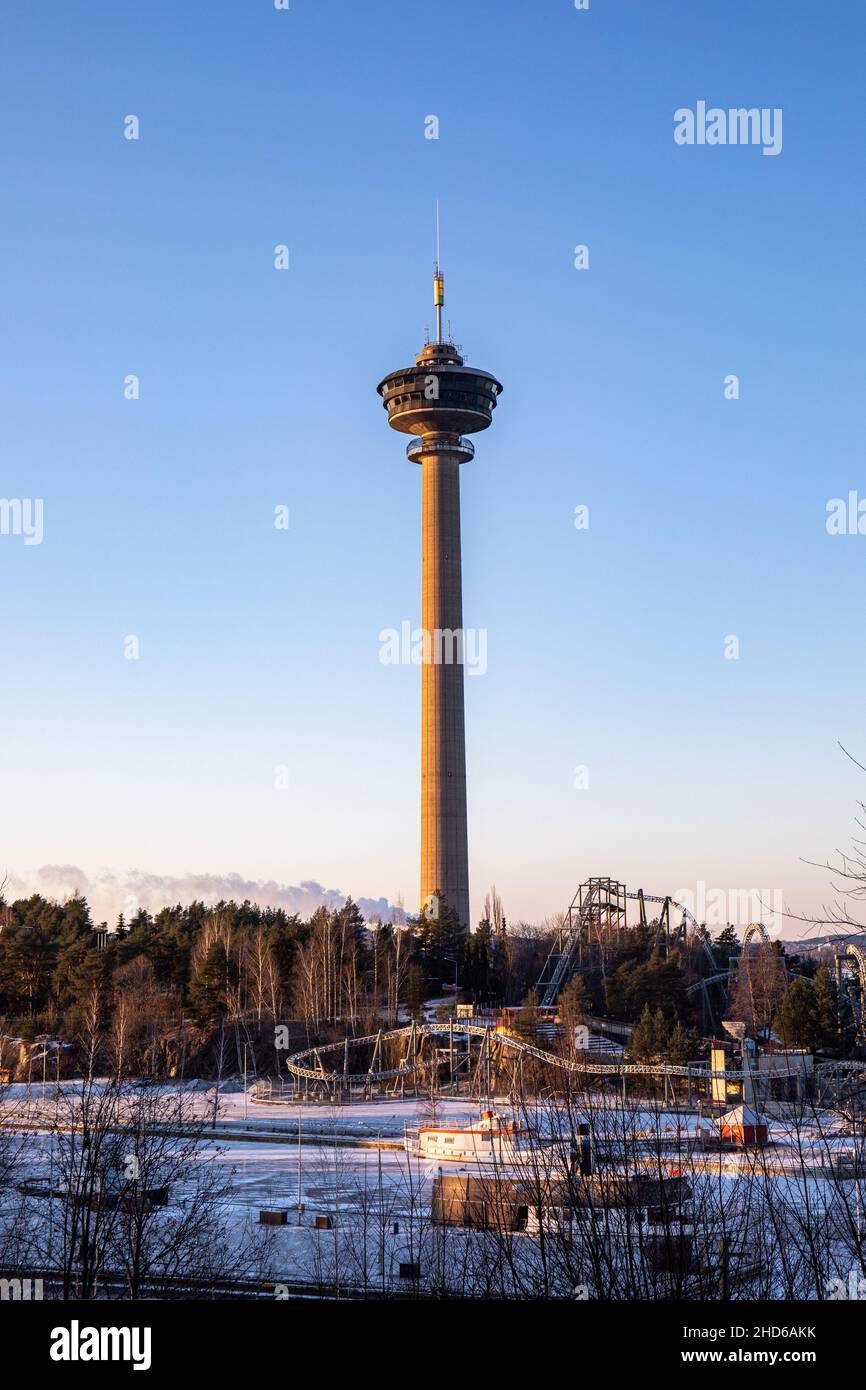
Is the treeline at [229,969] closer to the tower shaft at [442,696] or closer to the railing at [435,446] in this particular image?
the tower shaft at [442,696]

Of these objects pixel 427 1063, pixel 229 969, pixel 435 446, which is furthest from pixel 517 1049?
pixel 435 446

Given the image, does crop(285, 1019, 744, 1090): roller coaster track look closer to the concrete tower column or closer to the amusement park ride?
the amusement park ride

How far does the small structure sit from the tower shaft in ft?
227

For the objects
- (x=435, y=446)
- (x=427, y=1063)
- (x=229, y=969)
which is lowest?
(x=427, y=1063)

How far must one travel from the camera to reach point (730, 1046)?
249ft

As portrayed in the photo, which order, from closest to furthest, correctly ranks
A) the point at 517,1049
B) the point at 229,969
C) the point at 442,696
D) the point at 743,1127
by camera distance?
the point at 743,1127 → the point at 517,1049 → the point at 229,969 → the point at 442,696

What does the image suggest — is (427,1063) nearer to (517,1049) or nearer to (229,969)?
(517,1049)

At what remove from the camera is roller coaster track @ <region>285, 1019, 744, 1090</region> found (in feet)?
212

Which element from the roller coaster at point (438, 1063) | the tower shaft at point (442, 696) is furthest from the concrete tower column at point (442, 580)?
the roller coaster at point (438, 1063)

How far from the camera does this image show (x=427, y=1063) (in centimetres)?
7725

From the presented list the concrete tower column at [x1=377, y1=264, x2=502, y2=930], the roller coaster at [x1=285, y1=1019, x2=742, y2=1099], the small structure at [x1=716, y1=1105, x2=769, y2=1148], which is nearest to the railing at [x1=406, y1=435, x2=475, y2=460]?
the concrete tower column at [x1=377, y1=264, x2=502, y2=930]

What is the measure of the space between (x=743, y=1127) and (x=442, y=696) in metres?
78.5
